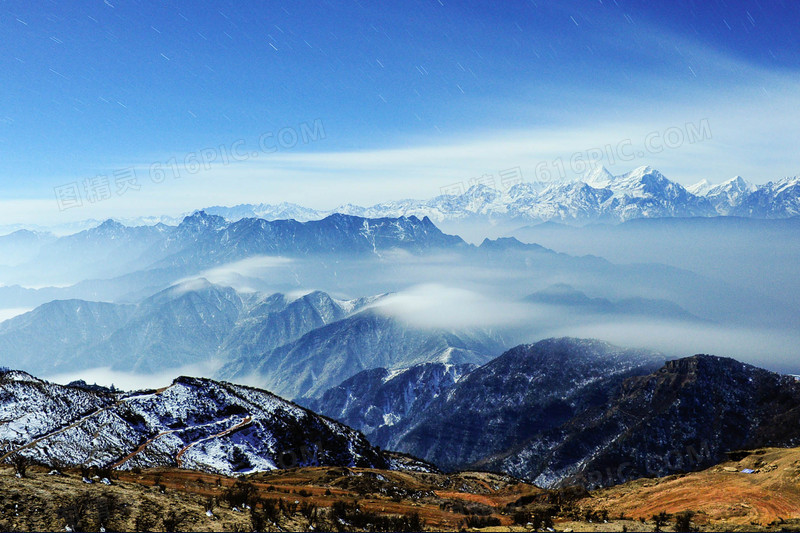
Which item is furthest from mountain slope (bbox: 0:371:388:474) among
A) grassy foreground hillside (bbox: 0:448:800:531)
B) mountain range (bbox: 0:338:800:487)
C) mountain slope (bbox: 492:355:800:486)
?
mountain slope (bbox: 492:355:800:486)

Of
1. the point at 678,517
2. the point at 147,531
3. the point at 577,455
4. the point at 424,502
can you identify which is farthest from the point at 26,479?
the point at 577,455

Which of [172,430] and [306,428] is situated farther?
[306,428]

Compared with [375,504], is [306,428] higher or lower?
lower

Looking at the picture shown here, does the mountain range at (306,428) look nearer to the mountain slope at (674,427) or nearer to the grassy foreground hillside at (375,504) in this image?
the mountain slope at (674,427)

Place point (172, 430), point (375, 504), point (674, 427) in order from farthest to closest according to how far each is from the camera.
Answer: point (674, 427) < point (172, 430) < point (375, 504)

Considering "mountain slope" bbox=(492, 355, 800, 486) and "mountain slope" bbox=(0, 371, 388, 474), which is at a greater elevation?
"mountain slope" bbox=(0, 371, 388, 474)

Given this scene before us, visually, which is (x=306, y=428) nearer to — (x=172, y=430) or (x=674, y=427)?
(x=172, y=430)

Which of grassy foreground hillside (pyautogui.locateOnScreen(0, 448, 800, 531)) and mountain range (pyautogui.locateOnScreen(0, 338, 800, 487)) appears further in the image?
mountain range (pyautogui.locateOnScreen(0, 338, 800, 487))

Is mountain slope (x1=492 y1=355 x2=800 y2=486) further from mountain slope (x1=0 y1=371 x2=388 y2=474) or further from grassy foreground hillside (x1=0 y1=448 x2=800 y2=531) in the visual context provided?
grassy foreground hillside (x1=0 y1=448 x2=800 y2=531)

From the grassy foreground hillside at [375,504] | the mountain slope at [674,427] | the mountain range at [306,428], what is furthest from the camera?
the mountain slope at [674,427]

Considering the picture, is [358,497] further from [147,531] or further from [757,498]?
[757,498]

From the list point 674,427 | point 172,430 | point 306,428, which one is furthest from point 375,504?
point 674,427

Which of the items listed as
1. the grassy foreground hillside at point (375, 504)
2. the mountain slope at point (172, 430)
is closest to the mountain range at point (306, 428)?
the mountain slope at point (172, 430)
